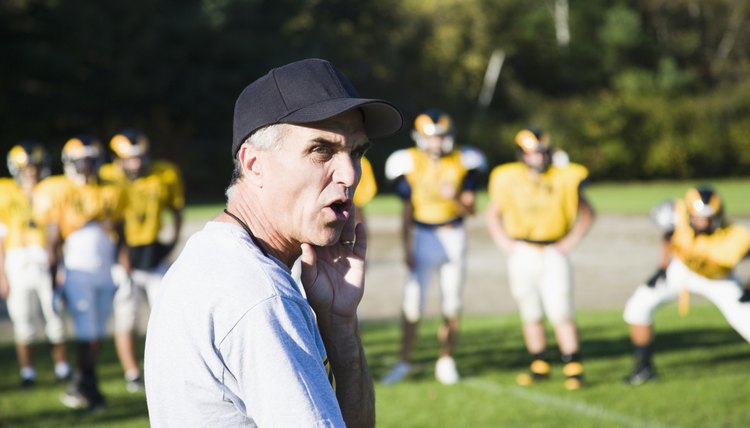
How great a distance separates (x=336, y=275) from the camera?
8.68ft

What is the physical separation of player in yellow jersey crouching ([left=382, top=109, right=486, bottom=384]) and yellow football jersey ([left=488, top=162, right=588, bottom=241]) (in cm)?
56

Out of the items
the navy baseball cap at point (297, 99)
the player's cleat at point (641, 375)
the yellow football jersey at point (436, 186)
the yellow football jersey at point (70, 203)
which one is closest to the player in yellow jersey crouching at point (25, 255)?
the yellow football jersey at point (70, 203)

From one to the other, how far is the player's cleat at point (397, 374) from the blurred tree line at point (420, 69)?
29809 mm

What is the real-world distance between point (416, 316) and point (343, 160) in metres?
7.66

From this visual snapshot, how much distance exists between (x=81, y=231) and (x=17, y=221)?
0.99 m

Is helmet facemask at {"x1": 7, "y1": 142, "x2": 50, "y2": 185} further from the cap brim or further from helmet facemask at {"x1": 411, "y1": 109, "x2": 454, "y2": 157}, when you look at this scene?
the cap brim

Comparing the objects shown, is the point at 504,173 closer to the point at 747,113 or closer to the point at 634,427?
the point at 634,427

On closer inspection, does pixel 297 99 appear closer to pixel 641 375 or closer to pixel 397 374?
pixel 397 374

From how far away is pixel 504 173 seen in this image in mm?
9648

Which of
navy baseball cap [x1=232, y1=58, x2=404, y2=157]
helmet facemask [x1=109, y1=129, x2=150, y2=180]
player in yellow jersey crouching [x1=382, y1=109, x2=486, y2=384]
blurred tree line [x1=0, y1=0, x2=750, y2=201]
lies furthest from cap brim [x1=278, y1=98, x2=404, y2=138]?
blurred tree line [x1=0, y1=0, x2=750, y2=201]

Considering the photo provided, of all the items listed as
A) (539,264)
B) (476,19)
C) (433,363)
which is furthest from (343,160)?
(476,19)

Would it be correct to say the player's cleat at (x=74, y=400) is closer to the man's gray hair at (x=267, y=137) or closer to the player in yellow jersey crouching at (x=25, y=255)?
the player in yellow jersey crouching at (x=25, y=255)

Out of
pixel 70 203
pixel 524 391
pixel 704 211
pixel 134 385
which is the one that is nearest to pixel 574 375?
pixel 524 391

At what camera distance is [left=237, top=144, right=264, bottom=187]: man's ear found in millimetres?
2322
